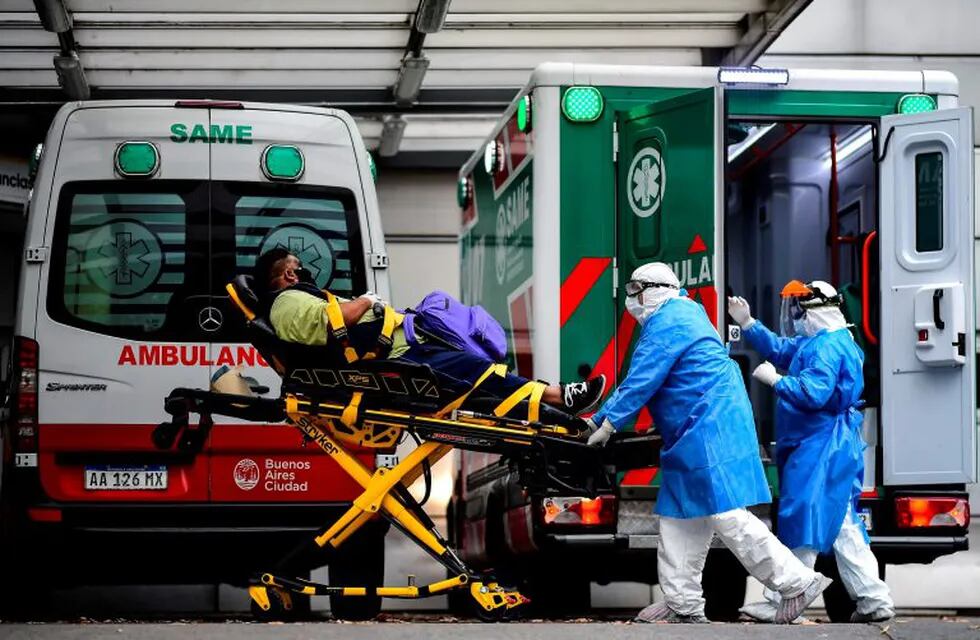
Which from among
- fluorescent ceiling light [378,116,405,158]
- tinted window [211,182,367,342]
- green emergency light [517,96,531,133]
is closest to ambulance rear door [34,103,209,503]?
tinted window [211,182,367,342]

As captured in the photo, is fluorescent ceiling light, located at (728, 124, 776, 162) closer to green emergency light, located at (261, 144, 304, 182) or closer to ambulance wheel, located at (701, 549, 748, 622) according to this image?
ambulance wheel, located at (701, 549, 748, 622)

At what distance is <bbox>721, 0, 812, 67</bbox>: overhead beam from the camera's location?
33.5 ft

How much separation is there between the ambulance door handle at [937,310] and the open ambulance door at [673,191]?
1.06 meters

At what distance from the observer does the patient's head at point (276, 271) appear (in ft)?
22.3

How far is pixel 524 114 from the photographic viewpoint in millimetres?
7938

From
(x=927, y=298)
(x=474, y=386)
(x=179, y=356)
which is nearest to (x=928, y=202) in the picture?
(x=927, y=298)

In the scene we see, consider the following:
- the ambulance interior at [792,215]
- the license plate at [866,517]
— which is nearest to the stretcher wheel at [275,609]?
the license plate at [866,517]

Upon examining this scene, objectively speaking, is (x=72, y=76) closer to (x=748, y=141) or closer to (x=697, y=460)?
(x=748, y=141)

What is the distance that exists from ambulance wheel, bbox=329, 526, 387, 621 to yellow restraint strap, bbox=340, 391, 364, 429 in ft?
1.97

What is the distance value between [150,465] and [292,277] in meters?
1.42

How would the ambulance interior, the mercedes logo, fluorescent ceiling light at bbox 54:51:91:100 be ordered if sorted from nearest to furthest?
the mercedes logo < the ambulance interior < fluorescent ceiling light at bbox 54:51:91:100

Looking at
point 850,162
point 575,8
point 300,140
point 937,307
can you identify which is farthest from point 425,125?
point 937,307

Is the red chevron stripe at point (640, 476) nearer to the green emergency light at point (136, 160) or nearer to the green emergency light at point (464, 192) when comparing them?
the green emergency light at point (136, 160)

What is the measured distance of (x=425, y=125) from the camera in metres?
14.1
